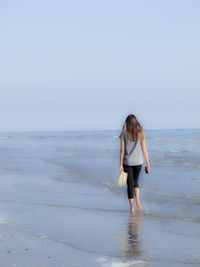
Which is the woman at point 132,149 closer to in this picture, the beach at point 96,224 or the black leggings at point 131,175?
the black leggings at point 131,175

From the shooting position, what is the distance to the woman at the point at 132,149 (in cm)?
761

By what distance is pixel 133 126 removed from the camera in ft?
Result: 24.8

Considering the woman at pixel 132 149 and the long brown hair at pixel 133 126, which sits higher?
the long brown hair at pixel 133 126

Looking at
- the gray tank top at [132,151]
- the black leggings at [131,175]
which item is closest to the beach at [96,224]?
the black leggings at [131,175]

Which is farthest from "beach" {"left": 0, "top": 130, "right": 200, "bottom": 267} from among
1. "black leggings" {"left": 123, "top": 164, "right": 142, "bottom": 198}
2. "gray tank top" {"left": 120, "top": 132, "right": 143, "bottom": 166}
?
"gray tank top" {"left": 120, "top": 132, "right": 143, "bottom": 166}

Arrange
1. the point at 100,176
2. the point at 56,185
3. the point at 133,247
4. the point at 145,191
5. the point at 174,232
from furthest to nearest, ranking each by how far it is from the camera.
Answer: the point at 100,176, the point at 56,185, the point at 145,191, the point at 174,232, the point at 133,247

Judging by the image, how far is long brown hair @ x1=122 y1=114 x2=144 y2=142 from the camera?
756 cm

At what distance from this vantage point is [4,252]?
475 centimetres

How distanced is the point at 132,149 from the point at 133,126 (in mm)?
437

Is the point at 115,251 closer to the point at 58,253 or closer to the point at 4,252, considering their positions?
the point at 58,253

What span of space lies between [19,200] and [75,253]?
3.95 metres

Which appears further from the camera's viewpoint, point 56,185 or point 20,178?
point 20,178

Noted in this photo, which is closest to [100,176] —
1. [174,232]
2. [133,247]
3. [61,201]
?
[61,201]

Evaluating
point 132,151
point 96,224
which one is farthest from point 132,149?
point 96,224
